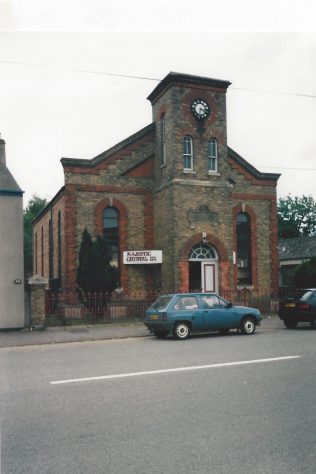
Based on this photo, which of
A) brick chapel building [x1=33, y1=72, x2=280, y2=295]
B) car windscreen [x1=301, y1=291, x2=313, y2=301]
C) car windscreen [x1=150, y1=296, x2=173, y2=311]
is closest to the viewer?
car windscreen [x1=150, y1=296, x2=173, y2=311]

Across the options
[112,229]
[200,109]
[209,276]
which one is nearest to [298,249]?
[209,276]

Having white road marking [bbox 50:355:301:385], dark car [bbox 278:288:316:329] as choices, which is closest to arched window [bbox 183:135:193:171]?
dark car [bbox 278:288:316:329]

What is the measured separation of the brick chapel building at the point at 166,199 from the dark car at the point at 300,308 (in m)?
5.65

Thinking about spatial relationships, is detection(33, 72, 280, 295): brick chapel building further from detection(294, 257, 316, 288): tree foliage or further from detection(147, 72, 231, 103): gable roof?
detection(294, 257, 316, 288): tree foliage

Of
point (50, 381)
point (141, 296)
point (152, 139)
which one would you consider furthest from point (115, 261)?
point (50, 381)

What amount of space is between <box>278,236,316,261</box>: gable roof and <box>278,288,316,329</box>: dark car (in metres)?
29.5

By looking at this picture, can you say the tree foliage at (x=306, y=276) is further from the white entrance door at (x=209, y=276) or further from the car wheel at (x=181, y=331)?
the car wheel at (x=181, y=331)

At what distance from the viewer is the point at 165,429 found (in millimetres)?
5898

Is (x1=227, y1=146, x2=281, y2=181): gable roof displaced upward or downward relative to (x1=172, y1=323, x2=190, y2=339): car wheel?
upward

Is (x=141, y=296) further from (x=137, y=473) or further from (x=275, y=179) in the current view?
(x=137, y=473)

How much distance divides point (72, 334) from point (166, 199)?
888cm

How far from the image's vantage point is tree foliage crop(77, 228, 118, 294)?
20.6 m

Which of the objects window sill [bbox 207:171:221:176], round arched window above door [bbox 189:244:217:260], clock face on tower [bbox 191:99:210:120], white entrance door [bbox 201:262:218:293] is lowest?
white entrance door [bbox 201:262:218:293]

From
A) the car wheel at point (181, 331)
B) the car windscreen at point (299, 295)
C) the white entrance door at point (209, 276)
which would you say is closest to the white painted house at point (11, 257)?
the car wheel at point (181, 331)
